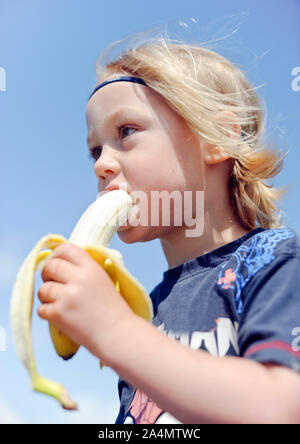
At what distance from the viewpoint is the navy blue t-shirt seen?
4.25 feet

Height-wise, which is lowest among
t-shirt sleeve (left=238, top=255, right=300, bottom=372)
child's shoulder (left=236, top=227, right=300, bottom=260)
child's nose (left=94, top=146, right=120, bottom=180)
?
t-shirt sleeve (left=238, top=255, right=300, bottom=372)

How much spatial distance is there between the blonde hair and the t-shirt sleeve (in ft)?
2.44

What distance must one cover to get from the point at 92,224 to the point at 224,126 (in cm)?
90

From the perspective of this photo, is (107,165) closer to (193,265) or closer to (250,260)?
(193,265)

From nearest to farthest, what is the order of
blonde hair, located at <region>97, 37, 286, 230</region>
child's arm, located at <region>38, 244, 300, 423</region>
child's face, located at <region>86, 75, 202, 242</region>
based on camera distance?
child's arm, located at <region>38, 244, 300, 423</region>
child's face, located at <region>86, 75, 202, 242</region>
blonde hair, located at <region>97, 37, 286, 230</region>

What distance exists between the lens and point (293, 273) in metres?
1.47

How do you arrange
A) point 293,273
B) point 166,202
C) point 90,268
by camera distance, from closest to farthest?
1. point 90,268
2. point 293,273
3. point 166,202

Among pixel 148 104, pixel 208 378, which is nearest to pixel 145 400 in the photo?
pixel 208 378

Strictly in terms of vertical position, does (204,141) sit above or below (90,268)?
above

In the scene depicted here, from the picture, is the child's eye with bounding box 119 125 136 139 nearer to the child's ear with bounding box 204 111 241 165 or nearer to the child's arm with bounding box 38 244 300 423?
the child's ear with bounding box 204 111 241 165

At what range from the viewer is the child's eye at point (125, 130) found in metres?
2.05

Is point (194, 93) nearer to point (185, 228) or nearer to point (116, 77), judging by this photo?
point (116, 77)

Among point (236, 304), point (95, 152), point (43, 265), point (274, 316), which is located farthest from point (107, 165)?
point (274, 316)

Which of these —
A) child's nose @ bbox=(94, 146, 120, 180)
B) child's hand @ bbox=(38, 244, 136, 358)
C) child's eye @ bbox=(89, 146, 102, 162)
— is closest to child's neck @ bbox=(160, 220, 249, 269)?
child's nose @ bbox=(94, 146, 120, 180)
